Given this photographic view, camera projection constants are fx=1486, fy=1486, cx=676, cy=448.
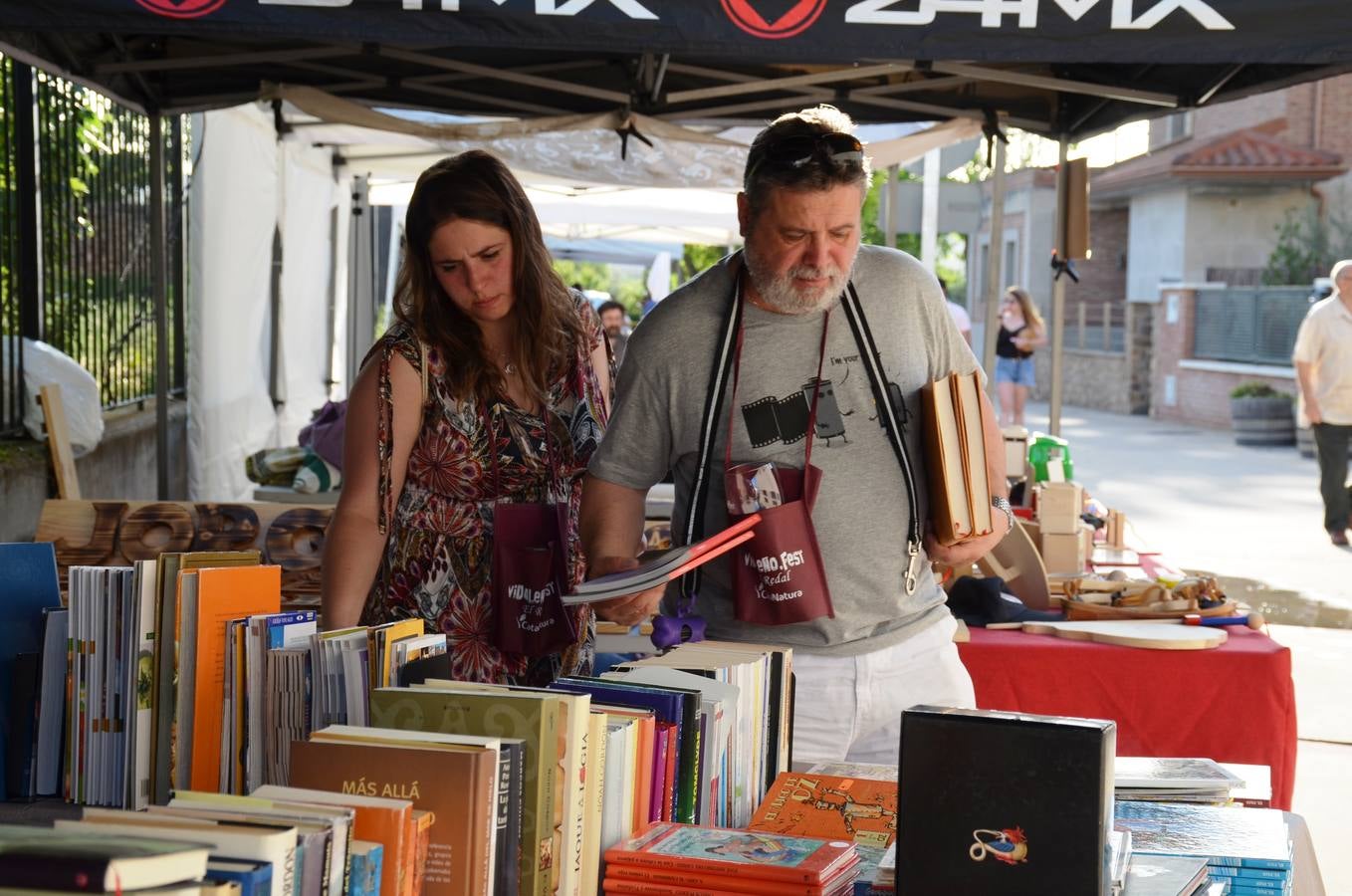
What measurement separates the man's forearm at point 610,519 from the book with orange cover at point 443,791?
1140mm

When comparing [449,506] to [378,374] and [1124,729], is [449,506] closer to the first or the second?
[378,374]

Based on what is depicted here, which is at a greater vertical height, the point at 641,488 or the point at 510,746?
the point at 641,488

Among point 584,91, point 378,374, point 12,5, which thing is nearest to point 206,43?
point 584,91

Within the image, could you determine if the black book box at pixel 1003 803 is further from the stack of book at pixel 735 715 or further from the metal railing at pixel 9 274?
the metal railing at pixel 9 274

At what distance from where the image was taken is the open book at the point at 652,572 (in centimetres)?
206

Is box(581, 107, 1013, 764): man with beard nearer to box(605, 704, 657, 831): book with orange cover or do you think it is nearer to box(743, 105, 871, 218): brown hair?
box(743, 105, 871, 218): brown hair

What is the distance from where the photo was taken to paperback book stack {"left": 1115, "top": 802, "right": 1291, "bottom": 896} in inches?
74.7

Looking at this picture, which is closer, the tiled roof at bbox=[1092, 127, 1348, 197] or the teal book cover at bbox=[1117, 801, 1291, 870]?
the teal book cover at bbox=[1117, 801, 1291, 870]

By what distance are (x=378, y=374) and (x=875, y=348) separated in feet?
2.94

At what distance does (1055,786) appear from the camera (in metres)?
1.56

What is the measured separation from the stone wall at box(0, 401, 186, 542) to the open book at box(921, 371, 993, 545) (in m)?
3.84

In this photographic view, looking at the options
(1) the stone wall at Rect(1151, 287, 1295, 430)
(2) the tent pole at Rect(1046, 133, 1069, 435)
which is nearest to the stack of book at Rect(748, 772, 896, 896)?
(2) the tent pole at Rect(1046, 133, 1069, 435)

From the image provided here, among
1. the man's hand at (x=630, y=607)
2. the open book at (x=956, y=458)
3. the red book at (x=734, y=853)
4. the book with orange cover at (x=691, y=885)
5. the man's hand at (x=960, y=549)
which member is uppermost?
the open book at (x=956, y=458)

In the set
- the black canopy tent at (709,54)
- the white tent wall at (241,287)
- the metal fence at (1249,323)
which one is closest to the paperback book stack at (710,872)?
the black canopy tent at (709,54)
